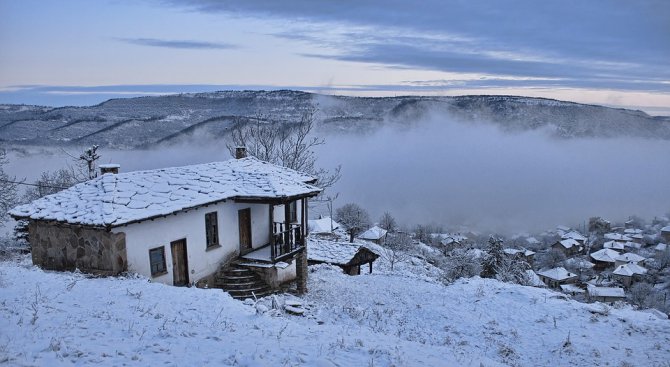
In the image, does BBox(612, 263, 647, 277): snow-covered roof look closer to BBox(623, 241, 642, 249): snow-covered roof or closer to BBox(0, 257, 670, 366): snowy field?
BBox(623, 241, 642, 249): snow-covered roof

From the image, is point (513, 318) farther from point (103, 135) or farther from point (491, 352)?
point (103, 135)

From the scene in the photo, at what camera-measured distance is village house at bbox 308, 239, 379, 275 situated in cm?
2733

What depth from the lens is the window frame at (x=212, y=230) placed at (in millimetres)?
16891

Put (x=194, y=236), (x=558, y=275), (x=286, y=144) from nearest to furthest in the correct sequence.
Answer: (x=194, y=236)
(x=286, y=144)
(x=558, y=275)

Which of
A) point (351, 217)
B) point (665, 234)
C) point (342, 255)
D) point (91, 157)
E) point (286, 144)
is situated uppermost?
point (286, 144)

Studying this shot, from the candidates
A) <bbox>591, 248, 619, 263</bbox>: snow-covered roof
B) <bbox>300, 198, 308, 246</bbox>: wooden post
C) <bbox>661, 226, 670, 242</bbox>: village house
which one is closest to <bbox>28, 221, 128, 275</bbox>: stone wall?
<bbox>300, 198, 308, 246</bbox>: wooden post

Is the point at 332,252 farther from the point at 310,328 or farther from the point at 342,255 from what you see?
the point at 310,328

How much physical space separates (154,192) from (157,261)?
249 centimetres

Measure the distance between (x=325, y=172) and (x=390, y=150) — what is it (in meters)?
136

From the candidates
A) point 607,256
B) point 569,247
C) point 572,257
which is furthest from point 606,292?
point 569,247

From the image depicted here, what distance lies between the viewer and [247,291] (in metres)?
17.0

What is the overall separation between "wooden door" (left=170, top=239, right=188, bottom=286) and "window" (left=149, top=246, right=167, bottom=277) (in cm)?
43

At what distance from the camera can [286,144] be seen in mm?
32594

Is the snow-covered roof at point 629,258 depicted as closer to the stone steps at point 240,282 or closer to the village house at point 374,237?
the village house at point 374,237
